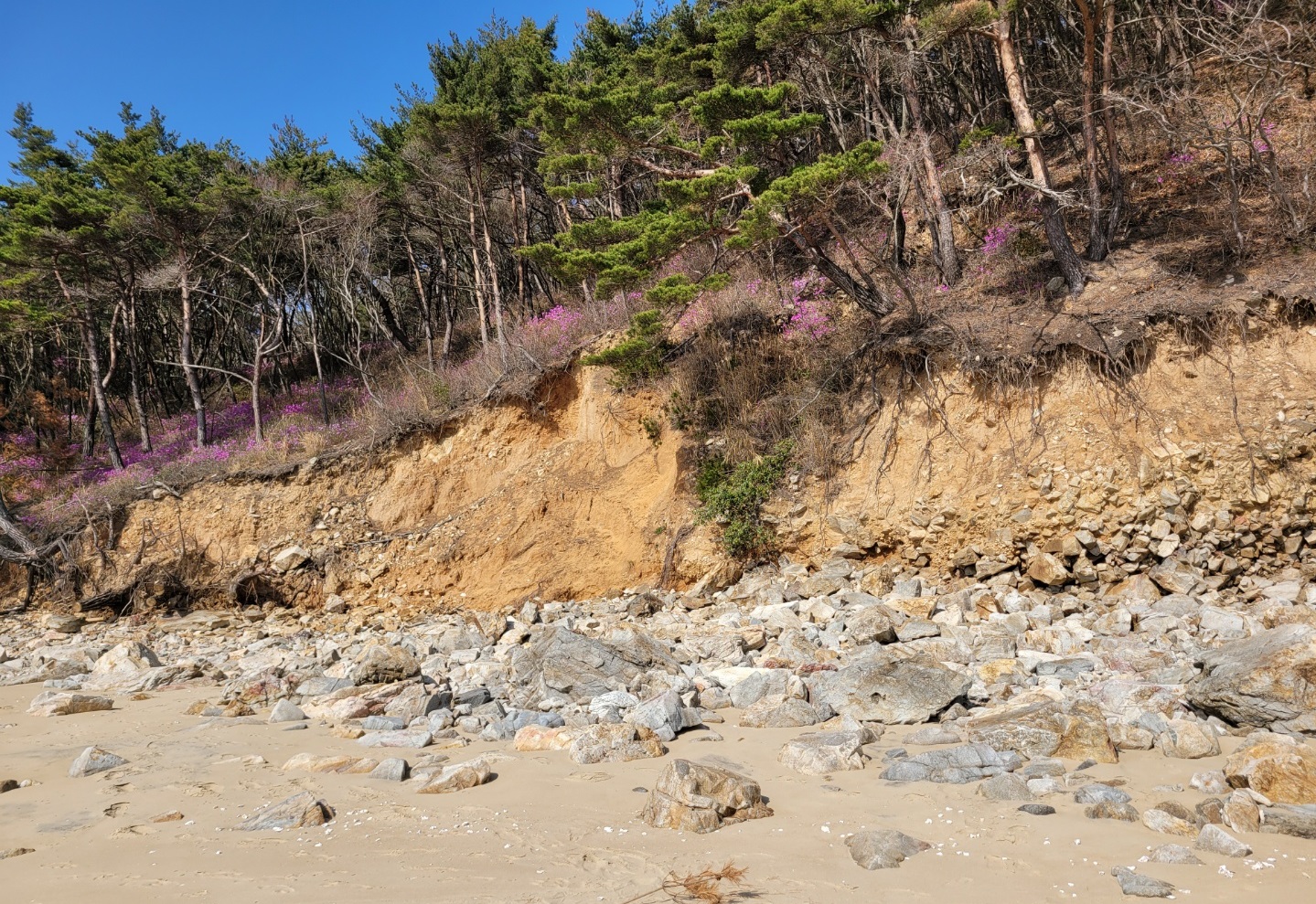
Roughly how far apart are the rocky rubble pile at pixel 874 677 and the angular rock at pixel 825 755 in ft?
0.06

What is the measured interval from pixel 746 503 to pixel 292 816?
28.0 feet

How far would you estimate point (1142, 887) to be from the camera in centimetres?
297

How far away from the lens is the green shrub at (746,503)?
11844mm

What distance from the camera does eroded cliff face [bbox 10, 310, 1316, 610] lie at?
356 inches

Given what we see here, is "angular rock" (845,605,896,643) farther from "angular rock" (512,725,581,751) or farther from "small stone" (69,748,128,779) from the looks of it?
"small stone" (69,748,128,779)

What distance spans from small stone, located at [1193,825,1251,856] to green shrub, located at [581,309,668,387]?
8.98m

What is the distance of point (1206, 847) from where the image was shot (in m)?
3.27

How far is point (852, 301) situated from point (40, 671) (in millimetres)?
12865

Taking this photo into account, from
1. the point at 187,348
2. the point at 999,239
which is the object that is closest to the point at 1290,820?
the point at 999,239

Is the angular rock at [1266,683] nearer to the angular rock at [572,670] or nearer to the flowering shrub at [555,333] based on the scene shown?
the angular rock at [572,670]

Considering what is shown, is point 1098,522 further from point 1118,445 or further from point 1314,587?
point 1314,587

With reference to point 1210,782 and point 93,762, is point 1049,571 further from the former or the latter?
point 93,762

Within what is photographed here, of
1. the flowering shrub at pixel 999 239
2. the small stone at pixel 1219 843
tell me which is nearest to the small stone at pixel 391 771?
the small stone at pixel 1219 843

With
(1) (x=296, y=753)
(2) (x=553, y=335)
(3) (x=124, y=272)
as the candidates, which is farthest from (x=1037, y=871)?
(3) (x=124, y=272)
